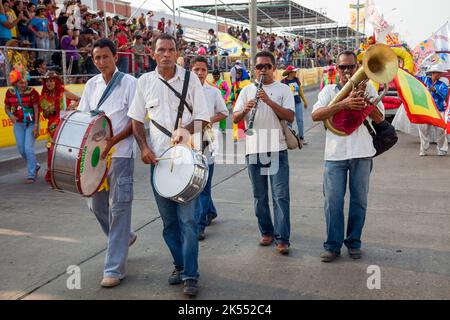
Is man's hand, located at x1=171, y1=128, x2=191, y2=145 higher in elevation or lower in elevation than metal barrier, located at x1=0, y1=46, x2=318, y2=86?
lower

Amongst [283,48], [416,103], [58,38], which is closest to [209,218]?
[416,103]

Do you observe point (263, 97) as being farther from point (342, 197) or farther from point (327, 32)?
point (327, 32)

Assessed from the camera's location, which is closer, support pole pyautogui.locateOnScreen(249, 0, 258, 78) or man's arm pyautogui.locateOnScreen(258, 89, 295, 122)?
man's arm pyautogui.locateOnScreen(258, 89, 295, 122)

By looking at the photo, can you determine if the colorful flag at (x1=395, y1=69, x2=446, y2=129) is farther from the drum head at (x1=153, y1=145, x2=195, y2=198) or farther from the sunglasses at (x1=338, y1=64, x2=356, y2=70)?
the drum head at (x1=153, y1=145, x2=195, y2=198)

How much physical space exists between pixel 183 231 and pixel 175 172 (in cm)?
50

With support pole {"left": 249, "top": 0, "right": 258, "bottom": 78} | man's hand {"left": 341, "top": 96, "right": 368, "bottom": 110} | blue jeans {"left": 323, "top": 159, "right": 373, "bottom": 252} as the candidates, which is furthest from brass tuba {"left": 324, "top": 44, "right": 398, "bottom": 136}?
support pole {"left": 249, "top": 0, "right": 258, "bottom": 78}

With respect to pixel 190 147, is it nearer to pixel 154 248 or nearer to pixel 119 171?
pixel 119 171

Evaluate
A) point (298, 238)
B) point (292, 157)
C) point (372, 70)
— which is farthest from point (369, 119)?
point (292, 157)

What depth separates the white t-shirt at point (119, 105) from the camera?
4.30m

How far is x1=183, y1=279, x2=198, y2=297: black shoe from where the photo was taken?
154 inches

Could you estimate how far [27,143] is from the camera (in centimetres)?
867

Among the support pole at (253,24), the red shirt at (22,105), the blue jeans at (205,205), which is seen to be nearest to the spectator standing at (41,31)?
the red shirt at (22,105)

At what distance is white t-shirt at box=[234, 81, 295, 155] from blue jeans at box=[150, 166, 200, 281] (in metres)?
1.12

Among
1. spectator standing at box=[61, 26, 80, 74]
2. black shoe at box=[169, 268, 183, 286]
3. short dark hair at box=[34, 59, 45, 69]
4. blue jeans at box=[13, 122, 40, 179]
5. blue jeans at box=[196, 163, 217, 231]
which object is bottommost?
black shoe at box=[169, 268, 183, 286]
